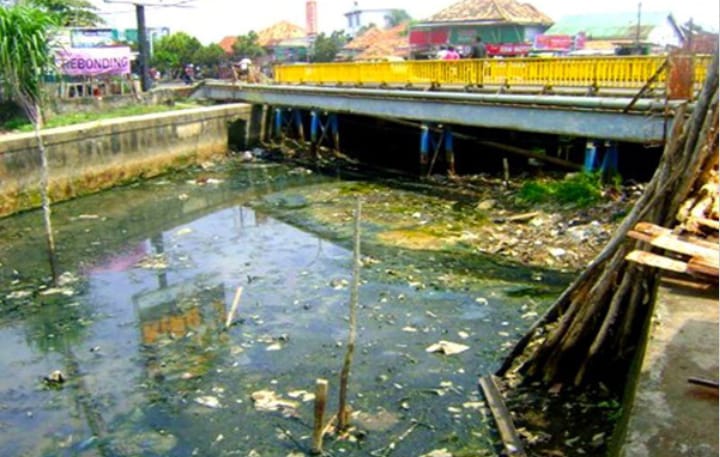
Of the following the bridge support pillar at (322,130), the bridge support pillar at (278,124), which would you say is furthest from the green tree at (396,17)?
the bridge support pillar at (322,130)

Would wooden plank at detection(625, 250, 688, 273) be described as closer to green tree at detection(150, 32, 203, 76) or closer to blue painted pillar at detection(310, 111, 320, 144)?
blue painted pillar at detection(310, 111, 320, 144)

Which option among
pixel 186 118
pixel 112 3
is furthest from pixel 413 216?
pixel 112 3

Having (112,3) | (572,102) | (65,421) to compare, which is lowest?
(65,421)

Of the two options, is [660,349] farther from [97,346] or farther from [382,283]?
[97,346]

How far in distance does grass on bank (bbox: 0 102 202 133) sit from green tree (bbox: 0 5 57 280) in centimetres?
574

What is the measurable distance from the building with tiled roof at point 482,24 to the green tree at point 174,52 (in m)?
15.9

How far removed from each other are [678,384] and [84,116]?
61.0 feet

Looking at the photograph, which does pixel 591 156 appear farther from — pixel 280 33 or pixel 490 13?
pixel 280 33

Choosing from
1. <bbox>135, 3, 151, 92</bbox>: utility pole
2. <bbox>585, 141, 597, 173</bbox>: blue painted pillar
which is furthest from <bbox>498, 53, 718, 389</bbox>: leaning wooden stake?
<bbox>135, 3, 151, 92</bbox>: utility pole

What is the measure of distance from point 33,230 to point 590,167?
10.8 m

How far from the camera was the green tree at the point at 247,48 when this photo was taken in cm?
4988

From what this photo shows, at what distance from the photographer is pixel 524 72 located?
13.6 metres

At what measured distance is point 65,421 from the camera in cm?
636

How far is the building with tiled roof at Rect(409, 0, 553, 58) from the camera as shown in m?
35.1
